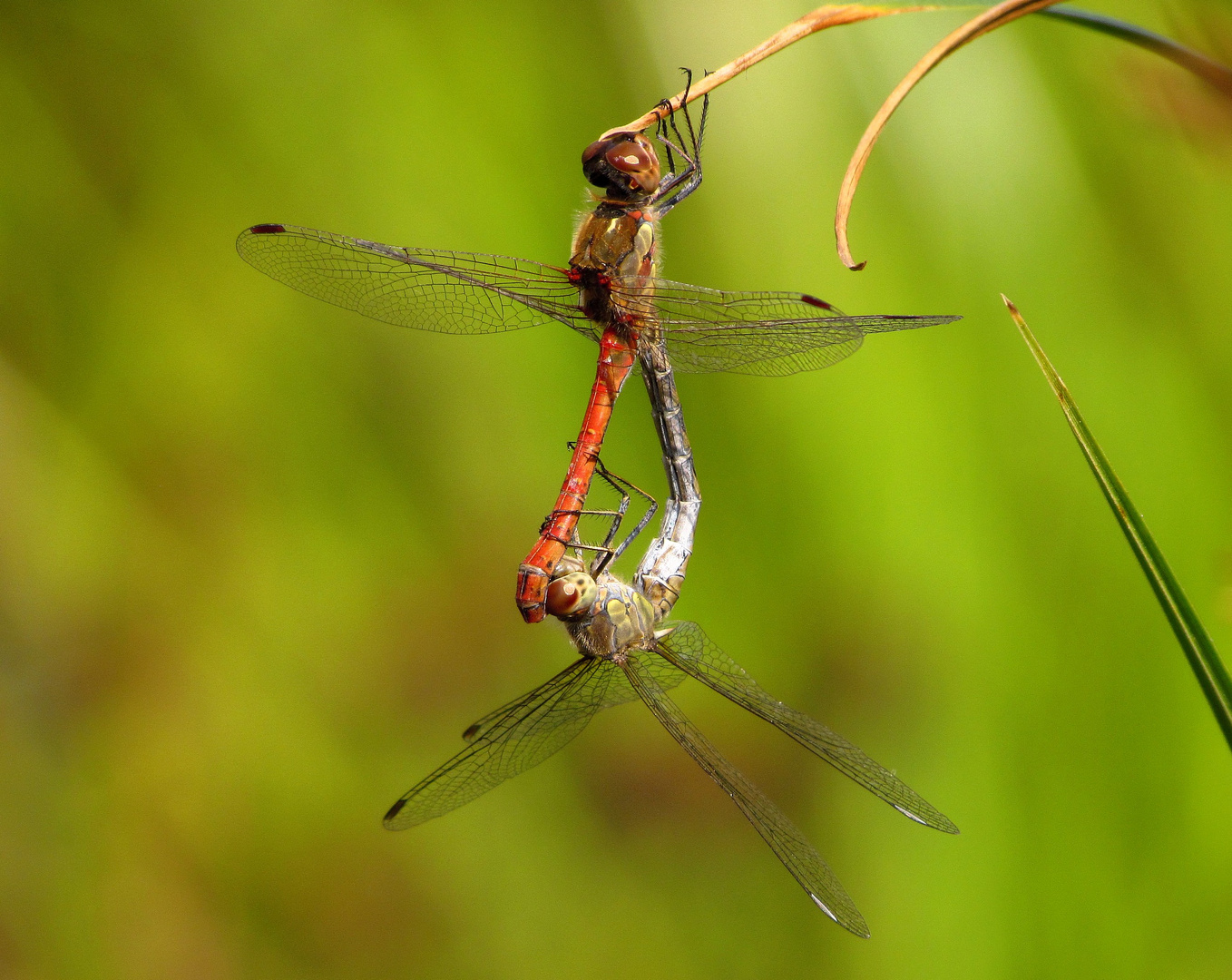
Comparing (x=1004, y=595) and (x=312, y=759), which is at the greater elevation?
(x=312, y=759)

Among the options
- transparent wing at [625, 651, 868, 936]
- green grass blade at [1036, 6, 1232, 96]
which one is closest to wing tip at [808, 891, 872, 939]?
transparent wing at [625, 651, 868, 936]

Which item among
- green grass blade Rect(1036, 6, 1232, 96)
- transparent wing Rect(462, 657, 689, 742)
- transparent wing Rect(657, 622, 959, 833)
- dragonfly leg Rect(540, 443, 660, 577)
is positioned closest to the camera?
green grass blade Rect(1036, 6, 1232, 96)

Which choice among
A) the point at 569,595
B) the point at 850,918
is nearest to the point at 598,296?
the point at 569,595

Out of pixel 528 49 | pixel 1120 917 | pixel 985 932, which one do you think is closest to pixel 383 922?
pixel 985 932

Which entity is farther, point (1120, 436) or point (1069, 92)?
point (1069, 92)

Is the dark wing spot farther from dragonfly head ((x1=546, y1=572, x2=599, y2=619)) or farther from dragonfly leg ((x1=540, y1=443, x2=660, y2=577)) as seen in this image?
dragonfly leg ((x1=540, y1=443, x2=660, y2=577))

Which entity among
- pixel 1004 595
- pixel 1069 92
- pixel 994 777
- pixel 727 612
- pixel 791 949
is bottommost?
pixel 791 949

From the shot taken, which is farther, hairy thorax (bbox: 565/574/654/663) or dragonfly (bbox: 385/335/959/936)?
hairy thorax (bbox: 565/574/654/663)

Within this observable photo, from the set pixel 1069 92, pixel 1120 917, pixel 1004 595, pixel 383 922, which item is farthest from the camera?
pixel 383 922

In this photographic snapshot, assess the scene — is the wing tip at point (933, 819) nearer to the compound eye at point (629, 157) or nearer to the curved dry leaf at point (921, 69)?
the curved dry leaf at point (921, 69)

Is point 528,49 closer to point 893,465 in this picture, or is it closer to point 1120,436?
point 893,465
